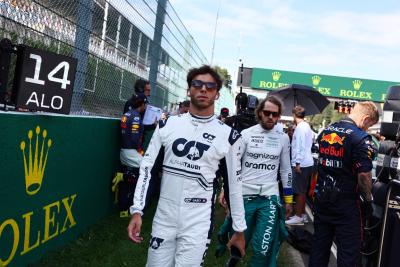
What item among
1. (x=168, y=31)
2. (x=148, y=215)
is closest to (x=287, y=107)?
(x=168, y=31)

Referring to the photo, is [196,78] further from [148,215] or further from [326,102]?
[326,102]

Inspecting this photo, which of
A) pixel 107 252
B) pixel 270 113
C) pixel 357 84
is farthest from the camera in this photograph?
pixel 357 84

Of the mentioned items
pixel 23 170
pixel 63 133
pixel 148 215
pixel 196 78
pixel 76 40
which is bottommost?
pixel 148 215

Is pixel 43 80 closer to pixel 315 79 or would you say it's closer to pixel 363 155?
pixel 363 155

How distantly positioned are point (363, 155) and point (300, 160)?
3936 millimetres

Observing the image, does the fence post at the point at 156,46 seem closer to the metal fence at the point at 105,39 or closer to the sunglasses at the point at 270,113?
the metal fence at the point at 105,39

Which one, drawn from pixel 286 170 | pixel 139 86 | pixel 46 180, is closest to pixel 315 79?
pixel 139 86

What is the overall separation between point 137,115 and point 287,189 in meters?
2.73

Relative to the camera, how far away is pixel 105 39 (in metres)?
6.41

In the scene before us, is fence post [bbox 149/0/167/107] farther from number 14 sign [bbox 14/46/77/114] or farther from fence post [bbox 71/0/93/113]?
number 14 sign [bbox 14/46/77/114]

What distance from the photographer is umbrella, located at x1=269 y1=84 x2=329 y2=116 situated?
465 inches

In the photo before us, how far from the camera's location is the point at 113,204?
714 centimetres

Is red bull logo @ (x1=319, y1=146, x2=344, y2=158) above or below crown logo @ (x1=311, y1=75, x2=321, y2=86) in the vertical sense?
below

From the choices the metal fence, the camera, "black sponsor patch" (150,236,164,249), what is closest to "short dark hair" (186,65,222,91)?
"black sponsor patch" (150,236,164,249)
